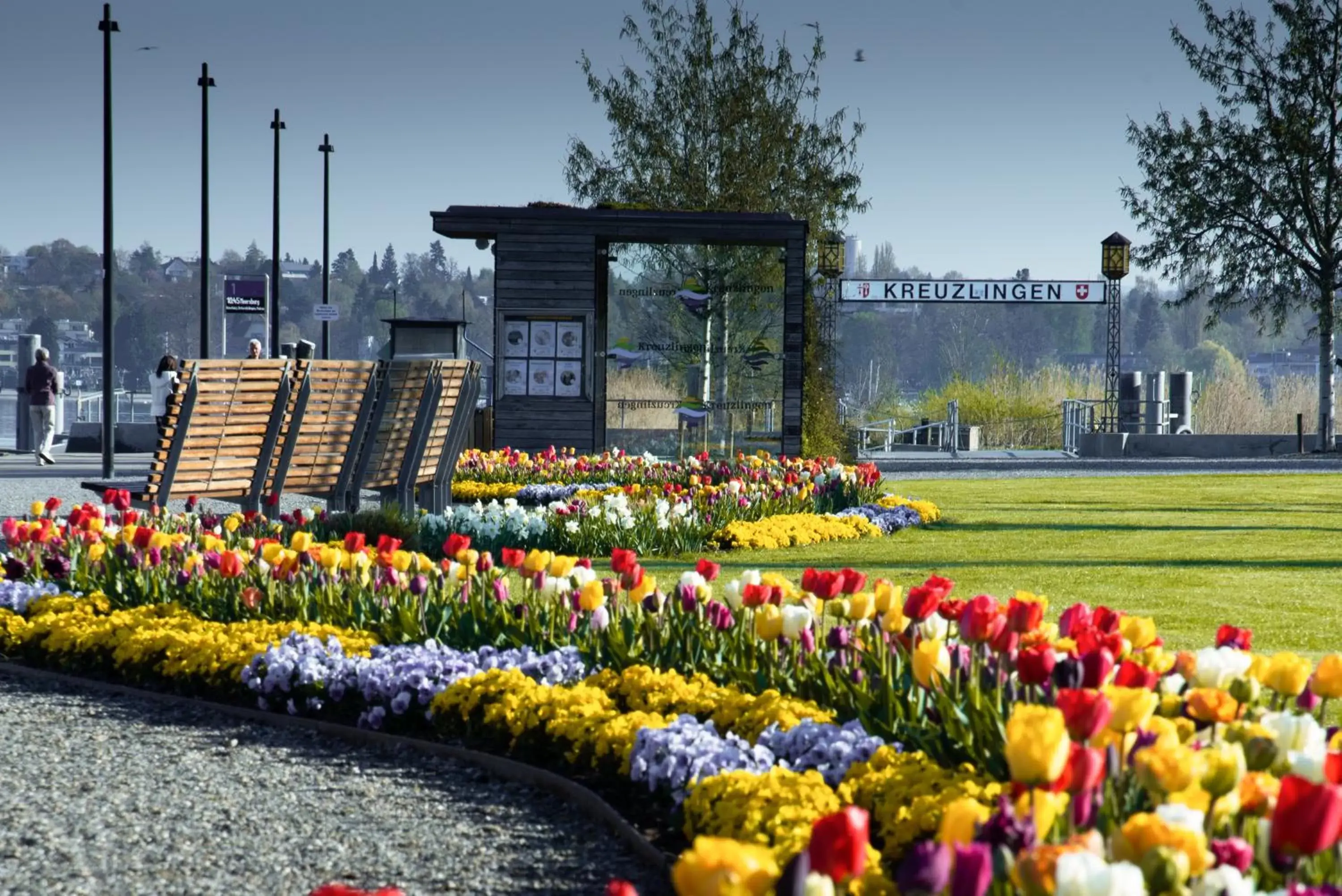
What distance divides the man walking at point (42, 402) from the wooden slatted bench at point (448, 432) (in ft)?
43.6

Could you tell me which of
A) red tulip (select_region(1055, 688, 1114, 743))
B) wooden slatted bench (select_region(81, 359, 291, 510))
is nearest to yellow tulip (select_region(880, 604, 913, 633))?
red tulip (select_region(1055, 688, 1114, 743))

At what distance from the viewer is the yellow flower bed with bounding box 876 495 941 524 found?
13656 mm

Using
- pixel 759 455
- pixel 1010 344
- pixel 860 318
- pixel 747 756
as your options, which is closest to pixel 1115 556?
pixel 759 455

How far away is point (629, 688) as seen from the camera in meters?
4.59

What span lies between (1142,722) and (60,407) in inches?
1168

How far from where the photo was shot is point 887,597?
421 cm

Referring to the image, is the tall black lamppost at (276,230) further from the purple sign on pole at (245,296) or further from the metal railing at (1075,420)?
the metal railing at (1075,420)

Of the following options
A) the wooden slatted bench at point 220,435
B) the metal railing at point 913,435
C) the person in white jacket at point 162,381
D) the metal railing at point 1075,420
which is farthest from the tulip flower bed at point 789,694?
the metal railing at point 1075,420

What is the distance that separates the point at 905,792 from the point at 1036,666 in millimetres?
448

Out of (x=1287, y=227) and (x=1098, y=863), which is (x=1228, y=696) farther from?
(x=1287, y=227)

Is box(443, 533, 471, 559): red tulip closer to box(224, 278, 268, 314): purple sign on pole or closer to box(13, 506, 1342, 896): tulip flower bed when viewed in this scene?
box(13, 506, 1342, 896): tulip flower bed

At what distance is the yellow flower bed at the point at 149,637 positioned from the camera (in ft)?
17.9

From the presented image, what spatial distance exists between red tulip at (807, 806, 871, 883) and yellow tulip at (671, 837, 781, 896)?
0.06 meters

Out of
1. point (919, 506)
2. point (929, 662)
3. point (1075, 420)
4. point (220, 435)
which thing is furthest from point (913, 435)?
point (929, 662)
